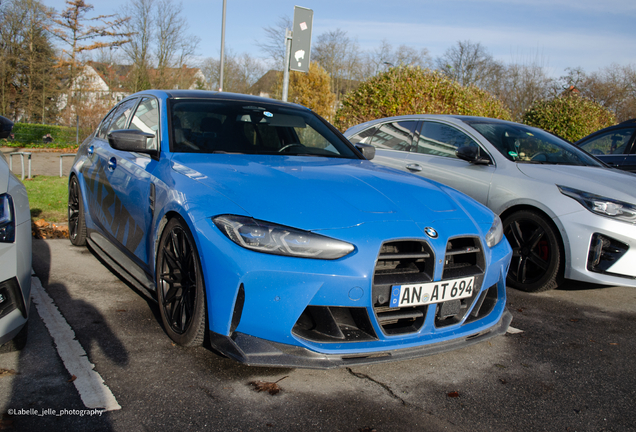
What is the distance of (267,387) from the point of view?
253 centimetres

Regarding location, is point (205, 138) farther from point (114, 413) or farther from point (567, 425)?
point (567, 425)

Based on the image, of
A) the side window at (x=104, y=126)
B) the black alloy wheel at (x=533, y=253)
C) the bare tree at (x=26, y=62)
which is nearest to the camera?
the black alloy wheel at (x=533, y=253)

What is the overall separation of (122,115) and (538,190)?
3.72 metres

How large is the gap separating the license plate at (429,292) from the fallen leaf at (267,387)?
712 millimetres

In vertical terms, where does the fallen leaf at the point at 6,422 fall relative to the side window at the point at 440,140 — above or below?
below

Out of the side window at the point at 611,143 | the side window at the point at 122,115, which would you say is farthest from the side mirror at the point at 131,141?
the side window at the point at 611,143

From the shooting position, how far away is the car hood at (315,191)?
2.50 metres

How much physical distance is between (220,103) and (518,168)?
9.19ft

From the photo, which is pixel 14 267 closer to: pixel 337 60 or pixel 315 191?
pixel 315 191

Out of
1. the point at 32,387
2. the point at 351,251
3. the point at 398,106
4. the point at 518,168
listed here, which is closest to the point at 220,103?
the point at 351,251

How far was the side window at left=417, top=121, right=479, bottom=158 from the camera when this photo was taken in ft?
17.7

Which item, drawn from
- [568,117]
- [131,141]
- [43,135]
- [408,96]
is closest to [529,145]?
[131,141]

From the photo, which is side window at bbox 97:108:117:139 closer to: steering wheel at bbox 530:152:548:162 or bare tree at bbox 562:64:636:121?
steering wheel at bbox 530:152:548:162

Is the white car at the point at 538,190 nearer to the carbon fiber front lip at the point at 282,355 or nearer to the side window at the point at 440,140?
the side window at the point at 440,140
